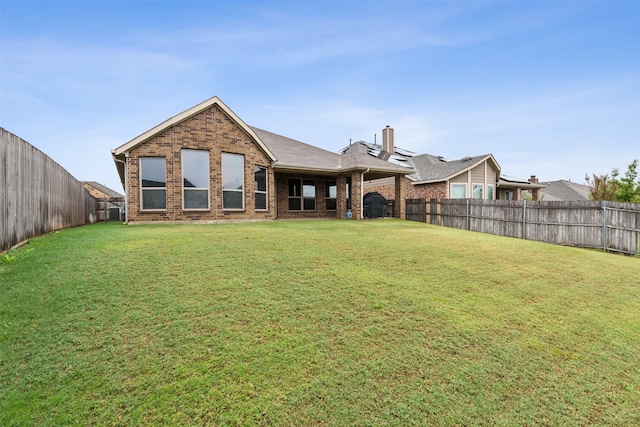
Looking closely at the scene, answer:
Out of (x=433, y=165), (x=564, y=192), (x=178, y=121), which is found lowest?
(x=564, y=192)

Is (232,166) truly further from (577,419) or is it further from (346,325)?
(577,419)

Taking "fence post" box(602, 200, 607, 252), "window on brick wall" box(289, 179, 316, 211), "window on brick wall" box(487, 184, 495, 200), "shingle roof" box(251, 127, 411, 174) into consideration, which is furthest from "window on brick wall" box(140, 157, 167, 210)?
"window on brick wall" box(487, 184, 495, 200)

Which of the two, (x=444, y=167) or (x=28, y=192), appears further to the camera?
(x=444, y=167)

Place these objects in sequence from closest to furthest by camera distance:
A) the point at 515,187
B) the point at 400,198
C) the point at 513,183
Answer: the point at 400,198 < the point at 513,183 < the point at 515,187

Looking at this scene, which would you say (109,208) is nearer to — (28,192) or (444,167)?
(28,192)

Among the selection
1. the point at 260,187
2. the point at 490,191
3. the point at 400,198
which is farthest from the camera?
the point at 490,191

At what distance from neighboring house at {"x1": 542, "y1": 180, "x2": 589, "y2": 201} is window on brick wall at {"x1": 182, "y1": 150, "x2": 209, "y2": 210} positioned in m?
39.8

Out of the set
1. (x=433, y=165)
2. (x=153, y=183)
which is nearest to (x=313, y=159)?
(x=153, y=183)

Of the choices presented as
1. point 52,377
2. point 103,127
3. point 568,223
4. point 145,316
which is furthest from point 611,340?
point 103,127

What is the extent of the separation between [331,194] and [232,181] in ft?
22.4

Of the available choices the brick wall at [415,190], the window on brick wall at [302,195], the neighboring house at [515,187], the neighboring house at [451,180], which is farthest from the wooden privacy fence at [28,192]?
the neighboring house at [515,187]

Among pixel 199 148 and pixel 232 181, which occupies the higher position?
pixel 199 148

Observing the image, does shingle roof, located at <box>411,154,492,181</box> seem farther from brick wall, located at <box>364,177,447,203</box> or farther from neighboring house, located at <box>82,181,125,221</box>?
neighboring house, located at <box>82,181,125,221</box>

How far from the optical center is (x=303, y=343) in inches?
117
